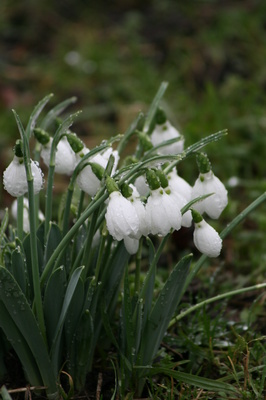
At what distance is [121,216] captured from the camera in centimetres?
159

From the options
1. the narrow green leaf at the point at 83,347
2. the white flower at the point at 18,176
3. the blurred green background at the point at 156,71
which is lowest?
the narrow green leaf at the point at 83,347

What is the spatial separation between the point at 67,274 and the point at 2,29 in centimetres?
459

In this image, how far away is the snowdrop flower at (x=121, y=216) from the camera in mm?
1587

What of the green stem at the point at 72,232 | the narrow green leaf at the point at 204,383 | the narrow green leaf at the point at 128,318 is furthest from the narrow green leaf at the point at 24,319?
the narrow green leaf at the point at 204,383

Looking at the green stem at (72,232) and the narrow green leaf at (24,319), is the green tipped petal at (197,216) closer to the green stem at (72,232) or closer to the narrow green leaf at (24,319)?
the green stem at (72,232)

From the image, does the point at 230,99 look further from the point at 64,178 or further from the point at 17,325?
the point at 17,325

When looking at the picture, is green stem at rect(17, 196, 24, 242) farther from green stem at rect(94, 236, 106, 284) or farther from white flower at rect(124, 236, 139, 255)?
white flower at rect(124, 236, 139, 255)

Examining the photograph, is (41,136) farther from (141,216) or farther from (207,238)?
(207,238)

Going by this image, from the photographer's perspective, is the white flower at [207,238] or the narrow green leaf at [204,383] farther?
the narrow green leaf at [204,383]

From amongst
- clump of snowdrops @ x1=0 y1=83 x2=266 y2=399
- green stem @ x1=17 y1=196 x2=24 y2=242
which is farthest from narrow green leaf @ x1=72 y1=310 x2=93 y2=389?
green stem @ x1=17 y1=196 x2=24 y2=242

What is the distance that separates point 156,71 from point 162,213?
148 inches

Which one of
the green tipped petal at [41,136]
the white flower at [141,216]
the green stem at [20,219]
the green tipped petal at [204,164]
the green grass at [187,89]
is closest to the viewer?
the white flower at [141,216]

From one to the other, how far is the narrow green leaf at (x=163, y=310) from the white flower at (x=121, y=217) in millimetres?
233

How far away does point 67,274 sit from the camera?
1.99 meters
